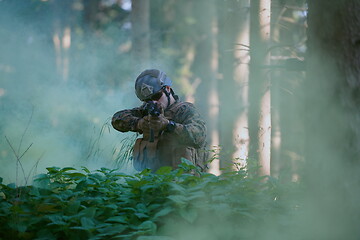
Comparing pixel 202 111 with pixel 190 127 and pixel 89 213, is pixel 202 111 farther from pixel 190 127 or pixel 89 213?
pixel 89 213

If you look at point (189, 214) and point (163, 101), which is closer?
point (189, 214)

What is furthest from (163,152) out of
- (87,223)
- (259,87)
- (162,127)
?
(87,223)

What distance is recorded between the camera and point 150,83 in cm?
550

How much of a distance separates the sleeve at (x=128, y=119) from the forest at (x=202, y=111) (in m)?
0.59

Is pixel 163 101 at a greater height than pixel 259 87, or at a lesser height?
lesser

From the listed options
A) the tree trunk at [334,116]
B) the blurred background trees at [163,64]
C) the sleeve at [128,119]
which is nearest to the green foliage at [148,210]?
the tree trunk at [334,116]

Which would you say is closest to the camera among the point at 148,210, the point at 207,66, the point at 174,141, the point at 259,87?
the point at 148,210

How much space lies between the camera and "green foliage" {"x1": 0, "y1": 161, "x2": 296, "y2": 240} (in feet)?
8.83

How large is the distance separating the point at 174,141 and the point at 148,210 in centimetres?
252

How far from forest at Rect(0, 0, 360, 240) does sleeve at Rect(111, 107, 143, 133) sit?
590mm

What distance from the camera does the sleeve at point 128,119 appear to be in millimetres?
5508

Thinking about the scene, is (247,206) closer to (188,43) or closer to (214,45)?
(214,45)

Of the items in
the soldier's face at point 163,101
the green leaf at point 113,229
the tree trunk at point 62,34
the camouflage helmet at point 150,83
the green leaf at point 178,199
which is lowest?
the green leaf at point 113,229

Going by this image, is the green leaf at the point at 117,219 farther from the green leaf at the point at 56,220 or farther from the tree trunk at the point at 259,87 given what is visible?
the tree trunk at the point at 259,87
